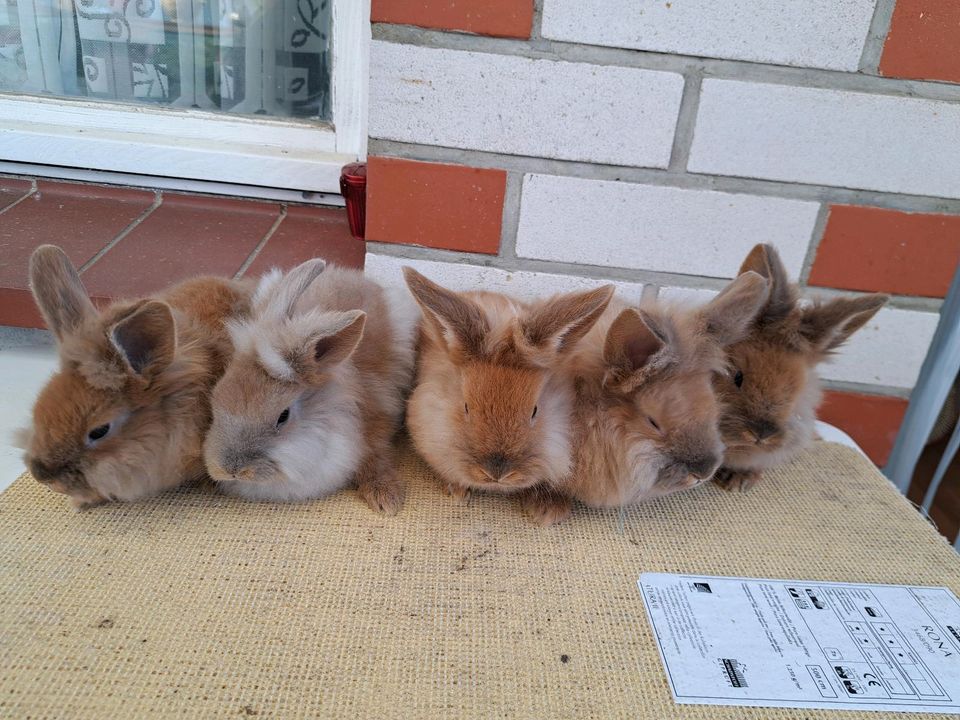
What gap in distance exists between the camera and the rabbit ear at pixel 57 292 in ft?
3.87

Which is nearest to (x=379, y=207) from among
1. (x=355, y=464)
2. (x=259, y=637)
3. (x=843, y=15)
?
(x=355, y=464)

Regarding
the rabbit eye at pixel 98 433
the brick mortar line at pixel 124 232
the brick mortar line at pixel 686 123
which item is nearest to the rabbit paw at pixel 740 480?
the brick mortar line at pixel 686 123

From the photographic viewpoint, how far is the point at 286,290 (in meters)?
1.33

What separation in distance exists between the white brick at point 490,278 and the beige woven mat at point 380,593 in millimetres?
566

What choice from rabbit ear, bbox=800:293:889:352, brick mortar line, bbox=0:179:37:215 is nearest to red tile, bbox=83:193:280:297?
brick mortar line, bbox=0:179:37:215

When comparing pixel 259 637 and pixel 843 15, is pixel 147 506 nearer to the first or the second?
pixel 259 637

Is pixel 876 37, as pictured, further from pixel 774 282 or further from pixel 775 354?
pixel 775 354

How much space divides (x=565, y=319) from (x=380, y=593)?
0.59 meters

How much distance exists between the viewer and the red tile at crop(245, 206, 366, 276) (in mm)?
2008

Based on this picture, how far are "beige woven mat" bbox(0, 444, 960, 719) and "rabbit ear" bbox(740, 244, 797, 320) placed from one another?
45 centimetres

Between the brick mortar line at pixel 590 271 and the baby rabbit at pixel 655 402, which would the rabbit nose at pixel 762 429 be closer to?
the baby rabbit at pixel 655 402

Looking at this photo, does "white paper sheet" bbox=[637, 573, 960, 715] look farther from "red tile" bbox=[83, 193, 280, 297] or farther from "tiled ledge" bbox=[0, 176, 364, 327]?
"red tile" bbox=[83, 193, 280, 297]

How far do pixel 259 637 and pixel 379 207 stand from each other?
1.07 meters

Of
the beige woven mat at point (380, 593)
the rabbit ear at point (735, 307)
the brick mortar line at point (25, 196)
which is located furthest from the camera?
the brick mortar line at point (25, 196)
